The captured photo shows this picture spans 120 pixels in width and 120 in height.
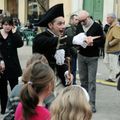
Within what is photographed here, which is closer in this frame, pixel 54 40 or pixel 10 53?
pixel 54 40

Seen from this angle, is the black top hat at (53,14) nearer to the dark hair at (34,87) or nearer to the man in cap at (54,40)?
the man in cap at (54,40)

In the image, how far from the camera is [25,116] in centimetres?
343

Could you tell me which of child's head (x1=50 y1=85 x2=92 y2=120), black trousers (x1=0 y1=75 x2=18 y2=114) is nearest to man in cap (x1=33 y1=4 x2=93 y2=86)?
child's head (x1=50 y1=85 x2=92 y2=120)

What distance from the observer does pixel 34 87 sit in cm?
355

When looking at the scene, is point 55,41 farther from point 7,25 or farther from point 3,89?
point 3,89

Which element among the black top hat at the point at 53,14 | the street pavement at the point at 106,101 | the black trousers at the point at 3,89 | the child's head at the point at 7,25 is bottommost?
the street pavement at the point at 106,101

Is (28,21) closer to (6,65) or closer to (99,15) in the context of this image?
(99,15)

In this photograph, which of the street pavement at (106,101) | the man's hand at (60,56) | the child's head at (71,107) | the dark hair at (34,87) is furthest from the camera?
the street pavement at (106,101)

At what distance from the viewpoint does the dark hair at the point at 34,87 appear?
3.43m

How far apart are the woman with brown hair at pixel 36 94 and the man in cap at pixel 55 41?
1602 mm

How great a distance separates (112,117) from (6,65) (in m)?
2.05

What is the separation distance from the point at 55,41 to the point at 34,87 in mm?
1754

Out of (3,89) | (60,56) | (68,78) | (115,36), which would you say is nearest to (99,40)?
(3,89)

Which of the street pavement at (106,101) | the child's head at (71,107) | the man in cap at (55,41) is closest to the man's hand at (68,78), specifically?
the man in cap at (55,41)
